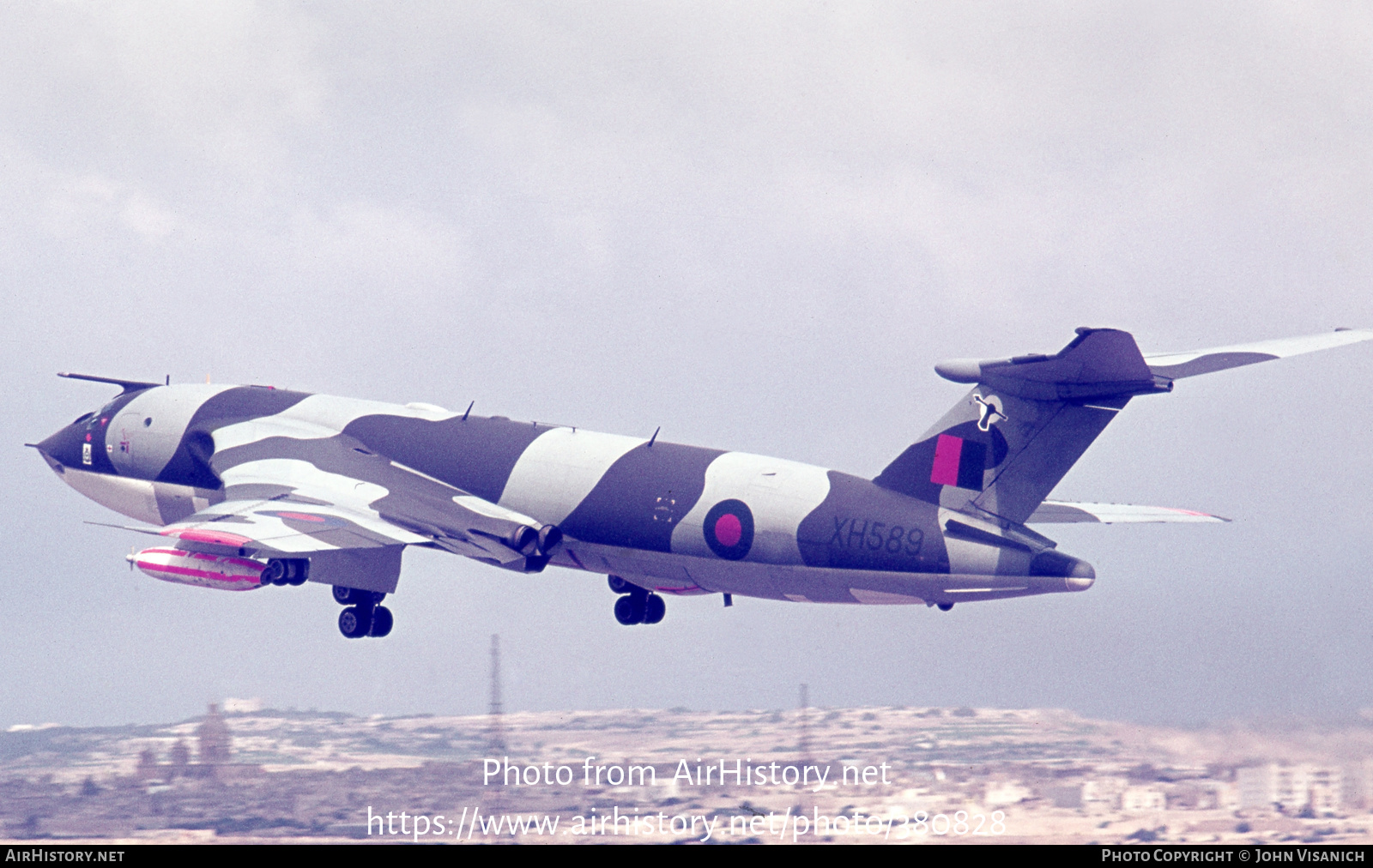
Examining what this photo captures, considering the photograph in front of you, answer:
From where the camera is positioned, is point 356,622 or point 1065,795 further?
point 356,622

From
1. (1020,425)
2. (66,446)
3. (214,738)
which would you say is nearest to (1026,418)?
(1020,425)

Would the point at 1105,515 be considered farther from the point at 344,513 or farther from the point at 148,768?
the point at 148,768

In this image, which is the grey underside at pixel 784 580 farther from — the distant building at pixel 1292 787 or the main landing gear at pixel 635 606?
the distant building at pixel 1292 787

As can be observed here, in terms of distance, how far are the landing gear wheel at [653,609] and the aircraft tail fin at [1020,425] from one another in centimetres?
865

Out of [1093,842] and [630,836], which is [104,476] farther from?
[1093,842]

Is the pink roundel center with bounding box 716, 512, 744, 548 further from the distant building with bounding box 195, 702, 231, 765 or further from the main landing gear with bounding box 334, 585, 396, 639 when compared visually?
the distant building with bounding box 195, 702, 231, 765

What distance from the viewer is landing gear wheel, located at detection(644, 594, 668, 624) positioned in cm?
3941

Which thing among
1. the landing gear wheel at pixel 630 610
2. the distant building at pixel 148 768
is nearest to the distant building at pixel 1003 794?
the landing gear wheel at pixel 630 610

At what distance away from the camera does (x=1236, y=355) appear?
1248 inches

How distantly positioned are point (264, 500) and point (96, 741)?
8272 millimetres

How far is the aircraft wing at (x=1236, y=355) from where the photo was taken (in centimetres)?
3138

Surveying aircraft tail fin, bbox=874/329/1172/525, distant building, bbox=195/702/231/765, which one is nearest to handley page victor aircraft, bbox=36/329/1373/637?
aircraft tail fin, bbox=874/329/1172/525

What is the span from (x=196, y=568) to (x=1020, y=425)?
55.2ft

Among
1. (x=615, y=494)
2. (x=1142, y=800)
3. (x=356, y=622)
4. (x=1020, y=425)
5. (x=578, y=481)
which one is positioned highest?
(x=1020, y=425)
